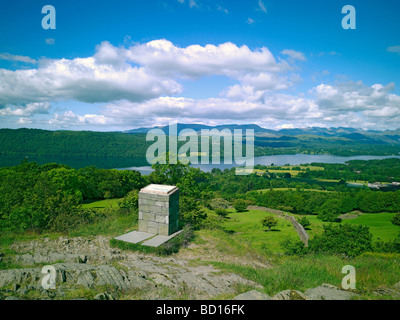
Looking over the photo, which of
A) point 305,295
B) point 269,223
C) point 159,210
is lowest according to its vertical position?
point 269,223

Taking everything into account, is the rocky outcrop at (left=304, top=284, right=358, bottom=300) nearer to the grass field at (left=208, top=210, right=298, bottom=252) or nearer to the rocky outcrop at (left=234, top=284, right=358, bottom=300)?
the rocky outcrop at (left=234, top=284, right=358, bottom=300)

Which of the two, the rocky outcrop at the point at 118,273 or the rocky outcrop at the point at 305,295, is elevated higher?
the rocky outcrop at the point at 305,295

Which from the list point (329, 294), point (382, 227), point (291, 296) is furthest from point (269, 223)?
point (291, 296)

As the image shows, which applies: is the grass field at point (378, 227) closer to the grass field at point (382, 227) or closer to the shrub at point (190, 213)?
the grass field at point (382, 227)

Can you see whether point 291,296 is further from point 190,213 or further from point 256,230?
point 256,230

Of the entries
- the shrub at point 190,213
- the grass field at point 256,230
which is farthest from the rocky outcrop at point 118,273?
the grass field at point 256,230

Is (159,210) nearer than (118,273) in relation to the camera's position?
No
